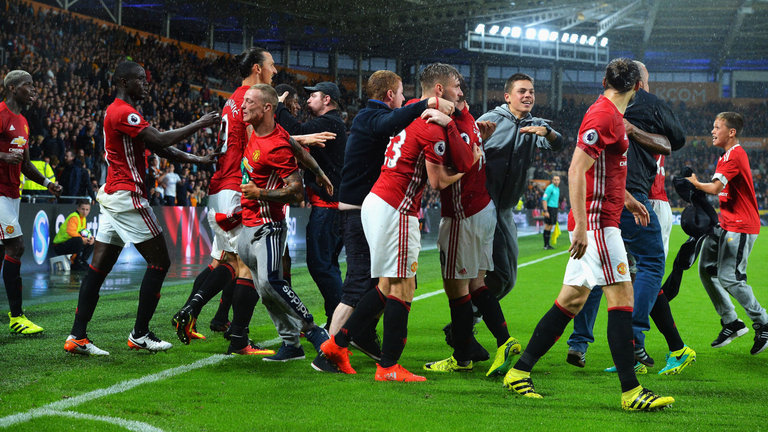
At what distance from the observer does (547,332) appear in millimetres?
4547

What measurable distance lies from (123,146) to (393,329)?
8.63 feet

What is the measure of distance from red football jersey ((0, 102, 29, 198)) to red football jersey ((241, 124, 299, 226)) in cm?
272

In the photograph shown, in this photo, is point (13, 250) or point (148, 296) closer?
point (148, 296)

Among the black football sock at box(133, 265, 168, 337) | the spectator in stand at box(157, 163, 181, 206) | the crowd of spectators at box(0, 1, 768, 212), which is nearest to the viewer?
the black football sock at box(133, 265, 168, 337)

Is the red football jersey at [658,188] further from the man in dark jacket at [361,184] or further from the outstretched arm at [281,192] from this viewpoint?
the outstretched arm at [281,192]

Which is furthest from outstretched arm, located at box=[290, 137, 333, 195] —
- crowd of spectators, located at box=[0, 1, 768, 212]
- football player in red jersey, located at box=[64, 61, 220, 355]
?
crowd of spectators, located at box=[0, 1, 768, 212]

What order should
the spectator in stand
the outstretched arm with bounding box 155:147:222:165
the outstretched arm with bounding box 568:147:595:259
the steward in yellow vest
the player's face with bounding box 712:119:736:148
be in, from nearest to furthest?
the outstretched arm with bounding box 568:147:595:259 → the outstretched arm with bounding box 155:147:222:165 → the player's face with bounding box 712:119:736:148 → the steward in yellow vest → the spectator in stand

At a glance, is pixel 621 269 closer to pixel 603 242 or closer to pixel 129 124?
pixel 603 242

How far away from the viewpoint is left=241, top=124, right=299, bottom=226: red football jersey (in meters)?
5.28

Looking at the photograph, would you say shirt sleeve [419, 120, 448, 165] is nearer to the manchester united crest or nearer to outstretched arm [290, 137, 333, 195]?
outstretched arm [290, 137, 333, 195]

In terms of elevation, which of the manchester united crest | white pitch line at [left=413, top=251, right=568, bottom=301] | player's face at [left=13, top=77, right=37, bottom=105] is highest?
player's face at [left=13, top=77, right=37, bottom=105]

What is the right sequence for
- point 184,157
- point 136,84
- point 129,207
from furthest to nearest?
point 184,157, point 136,84, point 129,207

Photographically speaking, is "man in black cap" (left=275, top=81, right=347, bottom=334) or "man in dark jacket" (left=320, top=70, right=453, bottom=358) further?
"man in black cap" (left=275, top=81, right=347, bottom=334)

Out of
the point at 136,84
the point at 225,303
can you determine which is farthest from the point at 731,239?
the point at 136,84
